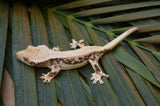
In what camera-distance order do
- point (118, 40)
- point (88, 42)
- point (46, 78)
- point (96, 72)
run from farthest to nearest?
point (88, 42), point (118, 40), point (96, 72), point (46, 78)

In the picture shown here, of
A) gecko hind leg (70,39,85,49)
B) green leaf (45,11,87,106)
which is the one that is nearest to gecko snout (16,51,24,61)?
green leaf (45,11,87,106)

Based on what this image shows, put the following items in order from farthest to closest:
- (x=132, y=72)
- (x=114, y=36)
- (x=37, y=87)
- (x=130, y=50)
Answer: (x=114, y=36) → (x=130, y=50) → (x=132, y=72) → (x=37, y=87)

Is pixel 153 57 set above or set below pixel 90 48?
below

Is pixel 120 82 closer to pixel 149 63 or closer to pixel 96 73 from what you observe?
pixel 96 73

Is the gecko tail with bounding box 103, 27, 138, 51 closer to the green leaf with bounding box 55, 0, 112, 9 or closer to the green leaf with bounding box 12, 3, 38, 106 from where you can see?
the green leaf with bounding box 55, 0, 112, 9

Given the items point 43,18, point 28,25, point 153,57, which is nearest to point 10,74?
point 28,25

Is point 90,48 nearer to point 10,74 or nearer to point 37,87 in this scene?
point 37,87

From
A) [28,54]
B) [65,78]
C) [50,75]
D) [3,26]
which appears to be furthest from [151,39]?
[3,26]
